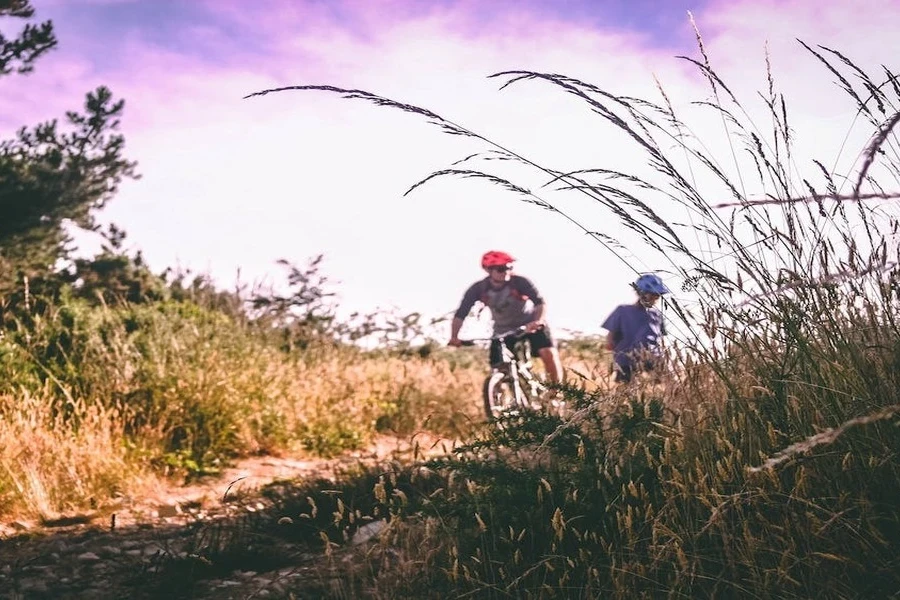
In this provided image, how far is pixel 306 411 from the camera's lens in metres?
7.90

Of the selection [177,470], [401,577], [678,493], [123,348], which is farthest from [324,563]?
[123,348]

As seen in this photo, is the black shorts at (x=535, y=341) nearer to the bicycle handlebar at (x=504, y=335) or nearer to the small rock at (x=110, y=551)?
the bicycle handlebar at (x=504, y=335)

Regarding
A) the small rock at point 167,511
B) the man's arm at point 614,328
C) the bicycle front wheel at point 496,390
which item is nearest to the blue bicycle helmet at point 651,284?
the small rock at point 167,511

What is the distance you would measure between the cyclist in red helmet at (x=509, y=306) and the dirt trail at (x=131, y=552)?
3.29 m

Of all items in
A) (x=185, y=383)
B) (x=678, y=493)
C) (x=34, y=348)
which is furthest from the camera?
(x=34, y=348)

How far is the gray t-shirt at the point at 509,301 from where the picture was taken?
862 cm

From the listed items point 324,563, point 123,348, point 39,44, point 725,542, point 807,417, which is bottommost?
point 324,563

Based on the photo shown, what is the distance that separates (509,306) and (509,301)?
2.3 inches

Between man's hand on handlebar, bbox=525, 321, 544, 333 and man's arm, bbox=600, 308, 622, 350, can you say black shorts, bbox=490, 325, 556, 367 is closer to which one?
man's hand on handlebar, bbox=525, 321, 544, 333

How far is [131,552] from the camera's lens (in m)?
4.27

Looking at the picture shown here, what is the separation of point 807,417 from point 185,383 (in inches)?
218

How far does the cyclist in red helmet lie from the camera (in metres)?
8.55

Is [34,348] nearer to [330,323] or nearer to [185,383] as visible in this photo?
[185,383]

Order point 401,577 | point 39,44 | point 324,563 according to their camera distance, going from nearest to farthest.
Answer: point 401,577 → point 324,563 → point 39,44
